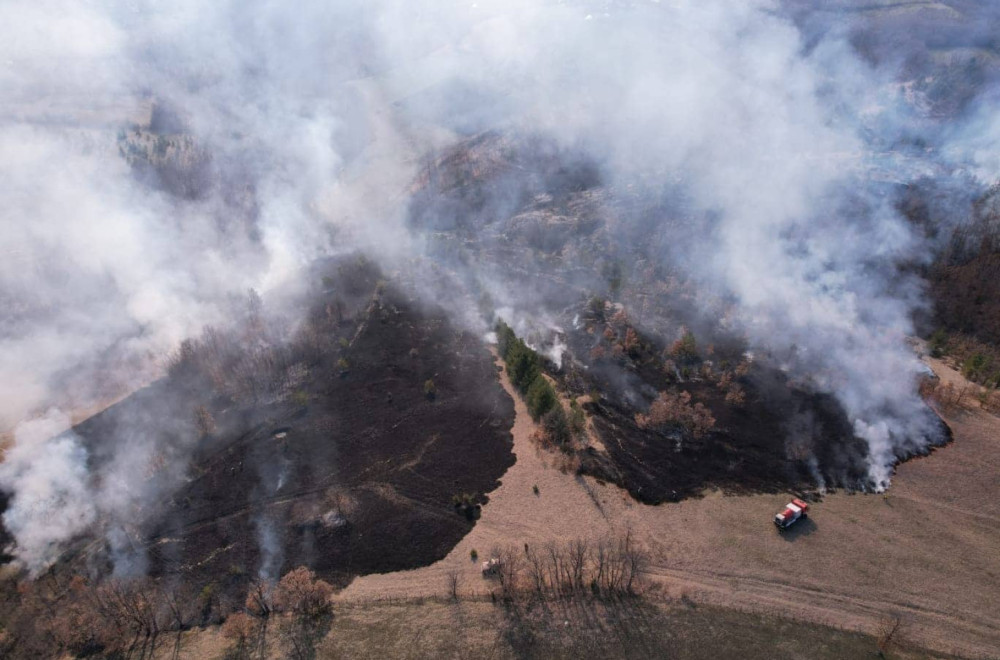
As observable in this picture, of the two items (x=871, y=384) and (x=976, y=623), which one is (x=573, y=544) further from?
(x=871, y=384)

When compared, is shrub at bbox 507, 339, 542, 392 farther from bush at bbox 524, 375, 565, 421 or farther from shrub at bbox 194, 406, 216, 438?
shrub at bbox 194, 406, 216, 438

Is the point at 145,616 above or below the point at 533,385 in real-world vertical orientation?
below

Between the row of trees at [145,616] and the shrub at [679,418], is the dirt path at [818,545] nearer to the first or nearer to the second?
the row of trees at [145,616]

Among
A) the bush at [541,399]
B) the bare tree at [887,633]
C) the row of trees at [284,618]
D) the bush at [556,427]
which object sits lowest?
the bare tree at [887,633]

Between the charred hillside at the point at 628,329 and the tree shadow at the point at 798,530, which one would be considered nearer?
the tree shadow at the point at 798,530

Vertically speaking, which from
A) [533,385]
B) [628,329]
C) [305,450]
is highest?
Result: [533,385]

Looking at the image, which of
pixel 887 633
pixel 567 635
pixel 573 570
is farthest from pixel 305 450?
pixel 887 633

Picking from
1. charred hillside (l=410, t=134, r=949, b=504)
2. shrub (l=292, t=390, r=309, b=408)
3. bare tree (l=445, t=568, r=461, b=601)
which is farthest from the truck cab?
shrub (l=292, t=390, r=309, b=408)

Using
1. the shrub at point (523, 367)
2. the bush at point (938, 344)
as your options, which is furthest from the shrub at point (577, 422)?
the bush at point (938, 344)

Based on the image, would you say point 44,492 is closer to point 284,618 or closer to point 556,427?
point 284,618
